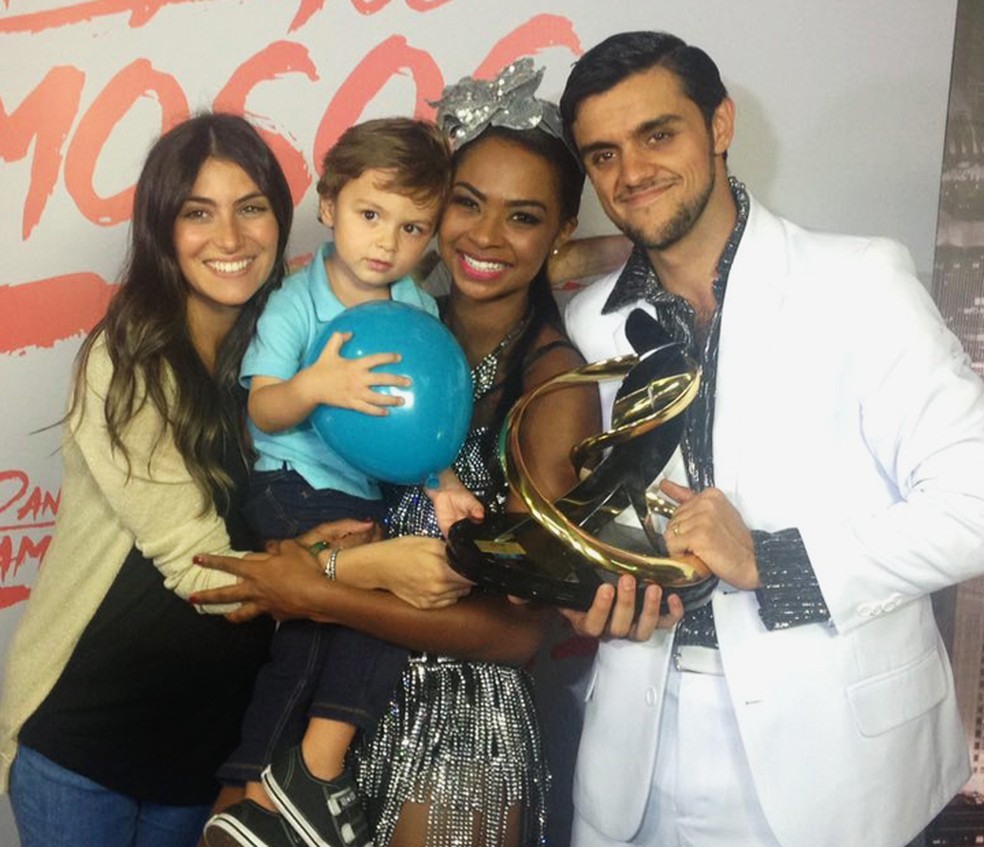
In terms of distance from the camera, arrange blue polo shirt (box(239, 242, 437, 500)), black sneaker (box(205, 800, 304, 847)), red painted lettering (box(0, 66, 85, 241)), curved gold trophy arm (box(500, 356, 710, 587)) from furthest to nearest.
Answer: red painted lettering (box(0, 66, 85, 241)), blue polo shirt (box(239, 242, 437, 500)), black sneaker (box(205, 800, 304, 847)), curved gold trophy arm (box(500, 356, 710, 587))

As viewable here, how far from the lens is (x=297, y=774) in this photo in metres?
1.71

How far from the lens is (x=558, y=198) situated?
6.07 feet

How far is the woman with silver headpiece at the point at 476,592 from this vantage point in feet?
5.70

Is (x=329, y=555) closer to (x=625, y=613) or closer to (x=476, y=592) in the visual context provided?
(x=476, y=592)

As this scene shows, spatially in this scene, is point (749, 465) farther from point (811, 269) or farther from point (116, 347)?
point (116, 347)

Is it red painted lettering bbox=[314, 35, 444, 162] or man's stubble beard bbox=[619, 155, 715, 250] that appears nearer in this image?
man's stubble beard bbox=[619, 155, 715, 250]

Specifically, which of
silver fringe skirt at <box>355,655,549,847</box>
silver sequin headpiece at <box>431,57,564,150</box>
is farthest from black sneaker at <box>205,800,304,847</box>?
silver sequin headpiece at <box>431,57,564,150</box>

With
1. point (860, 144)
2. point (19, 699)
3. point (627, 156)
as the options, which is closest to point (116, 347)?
point (19, 699)

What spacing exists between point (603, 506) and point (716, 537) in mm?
176

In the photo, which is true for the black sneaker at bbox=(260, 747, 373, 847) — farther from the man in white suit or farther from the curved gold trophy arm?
the curved gold trophy arm

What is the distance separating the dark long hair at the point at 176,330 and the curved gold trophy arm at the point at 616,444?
491mm

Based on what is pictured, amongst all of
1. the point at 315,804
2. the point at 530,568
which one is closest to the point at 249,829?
the point at 315,804

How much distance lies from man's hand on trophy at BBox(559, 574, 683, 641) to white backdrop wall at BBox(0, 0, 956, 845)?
0.91 meters

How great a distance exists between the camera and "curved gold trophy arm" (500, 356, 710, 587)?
152 cm
